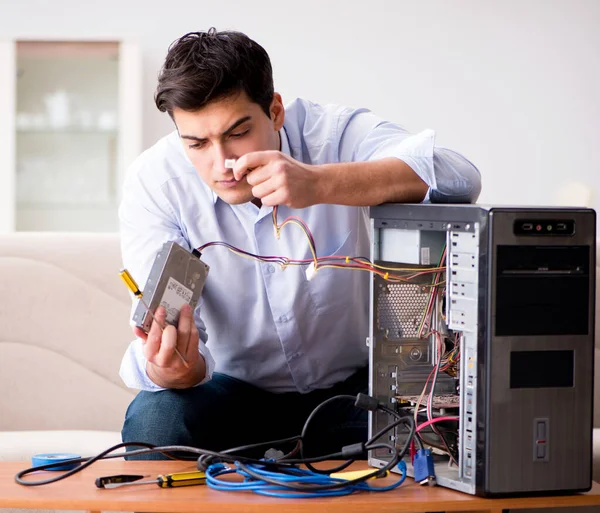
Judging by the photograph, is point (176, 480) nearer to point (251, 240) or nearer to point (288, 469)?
point (288, 469)

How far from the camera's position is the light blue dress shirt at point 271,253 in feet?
5.08

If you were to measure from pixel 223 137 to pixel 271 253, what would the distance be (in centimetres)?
29

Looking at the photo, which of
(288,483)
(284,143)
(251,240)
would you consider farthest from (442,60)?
(288,483)

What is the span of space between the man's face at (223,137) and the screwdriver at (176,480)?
464 mm

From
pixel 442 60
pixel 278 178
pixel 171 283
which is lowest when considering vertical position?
pixel 171 283

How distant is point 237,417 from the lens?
154 cm

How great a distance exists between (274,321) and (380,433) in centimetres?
46

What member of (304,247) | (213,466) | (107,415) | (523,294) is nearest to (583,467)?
(523,294)

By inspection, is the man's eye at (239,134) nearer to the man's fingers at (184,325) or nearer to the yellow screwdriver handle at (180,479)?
the man's fingers at (184,325)

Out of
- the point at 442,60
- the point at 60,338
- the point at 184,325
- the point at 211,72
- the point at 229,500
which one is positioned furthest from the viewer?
the point at 442,60

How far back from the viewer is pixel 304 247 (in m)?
1.55

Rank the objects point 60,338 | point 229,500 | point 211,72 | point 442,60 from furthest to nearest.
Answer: point 442,60 → point 60,338 → point 211,72 → point 229,500

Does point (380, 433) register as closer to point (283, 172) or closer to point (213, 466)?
point (213, 466)

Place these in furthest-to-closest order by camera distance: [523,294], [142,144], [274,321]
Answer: [142,144]
[274,321]
[523,294]
